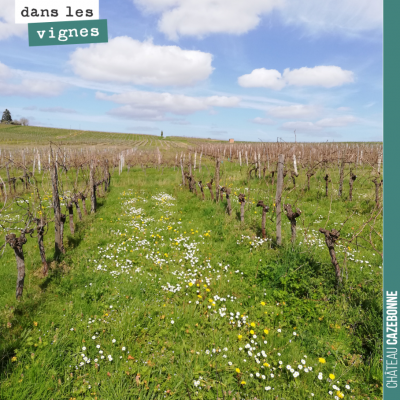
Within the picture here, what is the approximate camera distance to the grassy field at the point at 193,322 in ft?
11.9

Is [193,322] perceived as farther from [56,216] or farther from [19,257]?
[56,216]

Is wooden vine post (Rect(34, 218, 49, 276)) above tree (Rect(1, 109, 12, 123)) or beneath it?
beneath

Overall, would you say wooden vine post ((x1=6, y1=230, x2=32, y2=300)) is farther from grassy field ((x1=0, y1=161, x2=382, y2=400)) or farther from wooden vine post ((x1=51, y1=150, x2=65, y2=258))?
wooden vine post ((x1=51, y1=150, x2=65, y2=258))

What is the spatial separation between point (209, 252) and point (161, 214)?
14.6 feet

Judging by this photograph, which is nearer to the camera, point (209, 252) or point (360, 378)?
point (360, 378)

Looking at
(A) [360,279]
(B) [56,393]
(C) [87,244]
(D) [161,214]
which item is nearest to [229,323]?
(B) [56,393]

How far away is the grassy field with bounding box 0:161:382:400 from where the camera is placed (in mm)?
3641

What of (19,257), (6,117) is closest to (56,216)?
(19,257)

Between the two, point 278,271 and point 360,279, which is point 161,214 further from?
point 360,279

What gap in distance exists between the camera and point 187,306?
17.2ft

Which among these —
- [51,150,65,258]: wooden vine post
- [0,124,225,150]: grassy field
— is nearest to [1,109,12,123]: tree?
[0,124,225,150]: grassy field

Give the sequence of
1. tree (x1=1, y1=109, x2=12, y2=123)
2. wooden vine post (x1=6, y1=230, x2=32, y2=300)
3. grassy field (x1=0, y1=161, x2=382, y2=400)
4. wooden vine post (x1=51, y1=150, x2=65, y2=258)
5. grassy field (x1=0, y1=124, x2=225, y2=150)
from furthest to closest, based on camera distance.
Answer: tree (x1=1, y1=109, x2=12, y2=123), grassy field (x1=0, y1=124, x2=225, y2=150), wooden vine post (x1=51, y1=150, x2=65, y2=258), wooden vine post (x1=6, y1=230, x2=32, y2=300), grassy field (x1=0, y1=161, x2=382, y2=400)

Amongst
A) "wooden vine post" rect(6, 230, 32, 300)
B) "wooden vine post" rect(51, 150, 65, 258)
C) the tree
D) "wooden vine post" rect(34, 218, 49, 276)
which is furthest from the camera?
the tree

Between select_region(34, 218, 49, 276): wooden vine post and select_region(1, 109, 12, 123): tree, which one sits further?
select_region(1, 109, 12, 123): tree
